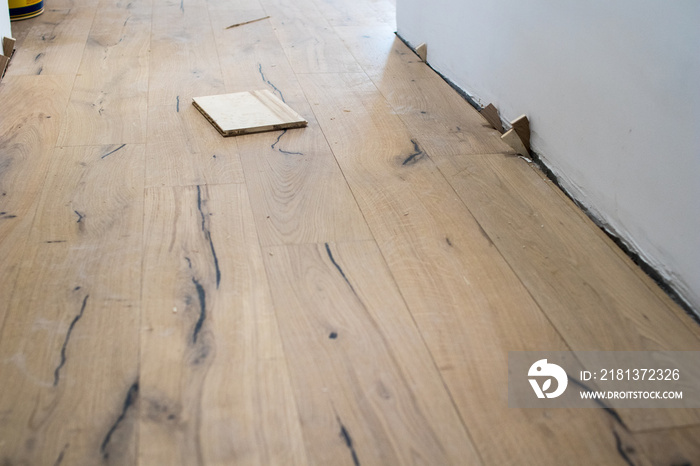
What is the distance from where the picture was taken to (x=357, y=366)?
1.06 metres

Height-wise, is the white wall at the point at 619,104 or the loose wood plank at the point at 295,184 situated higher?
the white wall at the point at 619,104

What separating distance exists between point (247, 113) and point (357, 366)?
3.67ft

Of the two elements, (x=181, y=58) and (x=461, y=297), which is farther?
(x=181, y=58)

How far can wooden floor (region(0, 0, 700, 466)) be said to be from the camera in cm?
94

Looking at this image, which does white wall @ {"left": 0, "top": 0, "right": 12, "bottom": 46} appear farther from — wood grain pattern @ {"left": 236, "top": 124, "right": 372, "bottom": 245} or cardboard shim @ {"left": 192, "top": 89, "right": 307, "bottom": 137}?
wood grain pattern @ {"left": 236, "top": 124, "right": 372, "bottom": 245}

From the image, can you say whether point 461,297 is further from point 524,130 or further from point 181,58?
point 181,58

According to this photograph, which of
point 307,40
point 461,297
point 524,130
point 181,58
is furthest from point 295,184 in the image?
point 307,40

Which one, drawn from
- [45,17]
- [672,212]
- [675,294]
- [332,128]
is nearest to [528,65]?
[332,128]

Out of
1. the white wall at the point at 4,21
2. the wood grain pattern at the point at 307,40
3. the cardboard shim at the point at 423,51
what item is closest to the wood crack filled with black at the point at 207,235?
the wood grain pattern at the point at 307,40

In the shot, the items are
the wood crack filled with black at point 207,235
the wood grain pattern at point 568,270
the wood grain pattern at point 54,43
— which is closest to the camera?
the wood grain pattern at point 568,270

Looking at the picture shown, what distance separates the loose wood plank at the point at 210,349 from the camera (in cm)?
92

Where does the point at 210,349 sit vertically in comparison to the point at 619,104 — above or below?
below

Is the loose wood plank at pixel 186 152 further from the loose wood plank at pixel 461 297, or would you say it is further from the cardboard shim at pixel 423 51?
the cardboard shim at pixel 423 51

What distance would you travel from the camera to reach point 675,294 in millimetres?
1243
